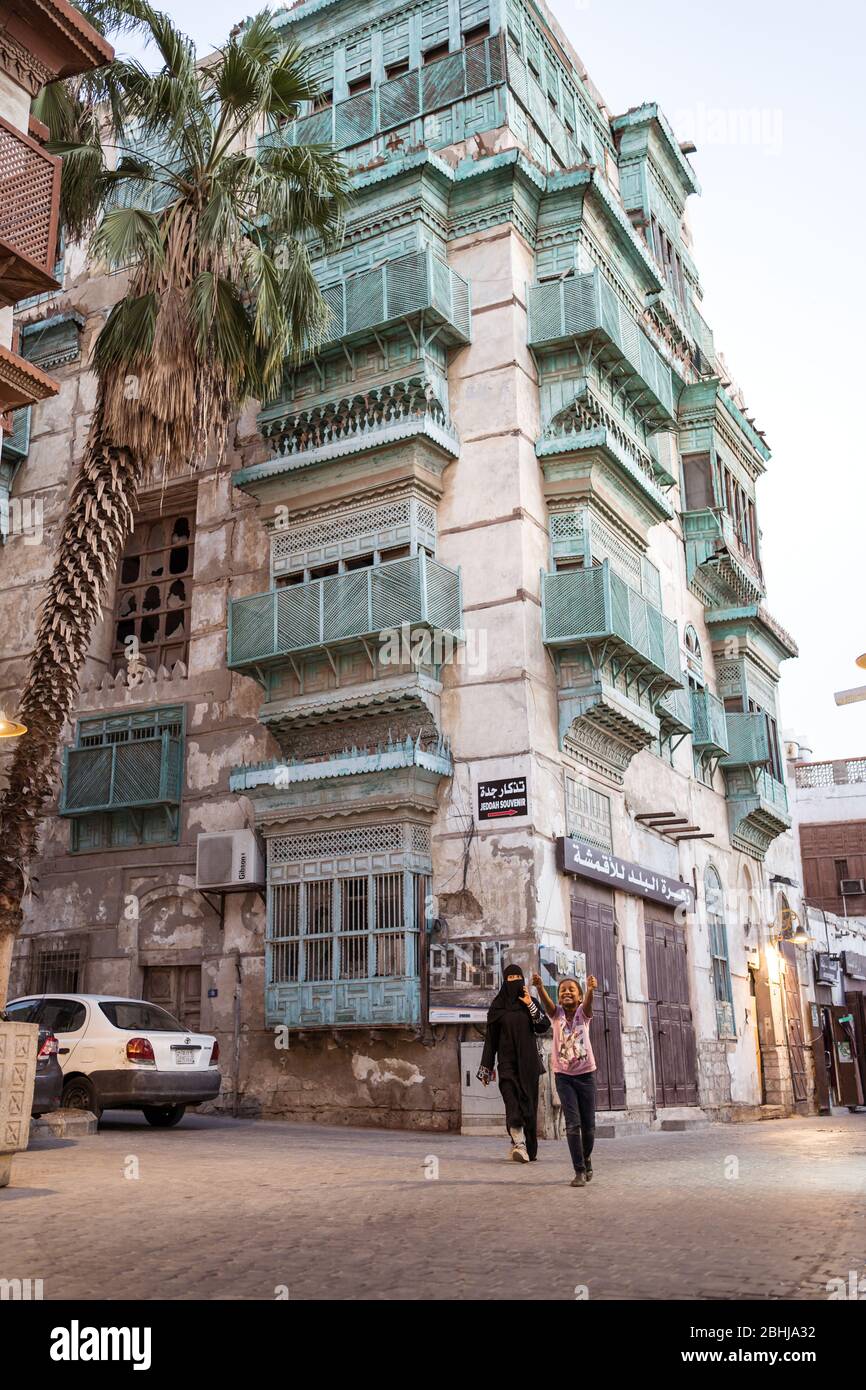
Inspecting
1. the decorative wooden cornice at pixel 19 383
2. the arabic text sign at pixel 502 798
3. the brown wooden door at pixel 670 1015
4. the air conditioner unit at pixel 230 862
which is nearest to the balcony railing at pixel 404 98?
the decorative wooden cornice at pixel 19 383

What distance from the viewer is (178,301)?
15.9m

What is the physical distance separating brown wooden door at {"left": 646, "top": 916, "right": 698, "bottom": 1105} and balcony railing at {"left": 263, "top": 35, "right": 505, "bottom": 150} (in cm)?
1529

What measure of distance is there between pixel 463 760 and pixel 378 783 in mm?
1345

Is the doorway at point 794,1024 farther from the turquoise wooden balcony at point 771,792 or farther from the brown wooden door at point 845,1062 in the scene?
the brown wooden door at point 845,1062

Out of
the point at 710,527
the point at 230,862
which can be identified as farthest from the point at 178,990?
the point at 710,527

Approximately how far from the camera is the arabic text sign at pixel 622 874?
18.4 m

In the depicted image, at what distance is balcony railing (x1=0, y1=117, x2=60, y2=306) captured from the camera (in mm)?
12609

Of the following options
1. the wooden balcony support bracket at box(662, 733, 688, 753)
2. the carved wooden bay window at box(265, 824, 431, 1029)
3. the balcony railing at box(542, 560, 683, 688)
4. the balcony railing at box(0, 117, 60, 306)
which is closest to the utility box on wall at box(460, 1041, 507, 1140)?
the carved wooden bay window at box(265, 824, 431, 1029)

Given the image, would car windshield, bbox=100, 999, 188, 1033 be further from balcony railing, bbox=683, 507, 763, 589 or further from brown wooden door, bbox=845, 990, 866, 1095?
brown wooden door, bbox=845, 990, 866, 1095

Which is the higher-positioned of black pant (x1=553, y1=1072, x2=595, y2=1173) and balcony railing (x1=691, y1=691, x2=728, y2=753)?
balcony railing (x1=691, y1=691, x2=728, y2=753)

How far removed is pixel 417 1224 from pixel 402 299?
50.4 feet

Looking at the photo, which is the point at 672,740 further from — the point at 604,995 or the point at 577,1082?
the point at 577,1082
